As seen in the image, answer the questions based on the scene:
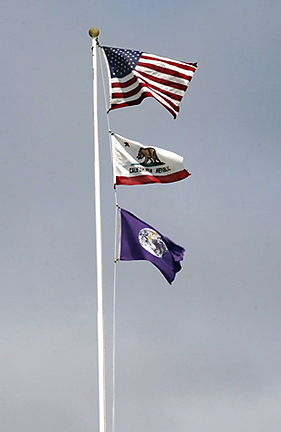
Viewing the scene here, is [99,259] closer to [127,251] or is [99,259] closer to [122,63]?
[127,251]

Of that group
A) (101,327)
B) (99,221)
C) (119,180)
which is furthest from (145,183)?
(101,327)

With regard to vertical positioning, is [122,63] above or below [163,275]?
above

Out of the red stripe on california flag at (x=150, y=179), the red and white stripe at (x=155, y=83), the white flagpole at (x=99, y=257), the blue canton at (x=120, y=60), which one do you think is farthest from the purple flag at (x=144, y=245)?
the blue canton at (x=120, y=60)

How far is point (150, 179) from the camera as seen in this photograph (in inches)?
1363

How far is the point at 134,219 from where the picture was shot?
34.1 metres

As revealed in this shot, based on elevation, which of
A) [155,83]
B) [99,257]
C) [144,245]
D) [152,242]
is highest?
[155,83]

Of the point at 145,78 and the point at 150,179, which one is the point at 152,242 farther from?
the point at 145,78

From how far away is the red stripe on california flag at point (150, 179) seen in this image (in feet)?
113

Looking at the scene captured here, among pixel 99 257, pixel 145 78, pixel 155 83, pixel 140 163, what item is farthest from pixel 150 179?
pixel 99 257

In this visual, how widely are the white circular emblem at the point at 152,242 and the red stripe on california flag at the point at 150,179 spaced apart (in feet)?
6.20

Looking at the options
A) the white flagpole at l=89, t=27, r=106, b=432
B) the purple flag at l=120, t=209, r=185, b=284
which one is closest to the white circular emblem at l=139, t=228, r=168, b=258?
the purple flag at l=120, t=209, r=185, b=284

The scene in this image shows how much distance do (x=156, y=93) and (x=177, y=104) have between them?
946 millimetres

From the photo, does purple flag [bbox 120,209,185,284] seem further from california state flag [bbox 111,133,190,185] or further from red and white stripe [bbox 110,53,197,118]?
red and white stripe [bbox 110,53,197,118]

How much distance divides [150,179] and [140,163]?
0.72 meters
